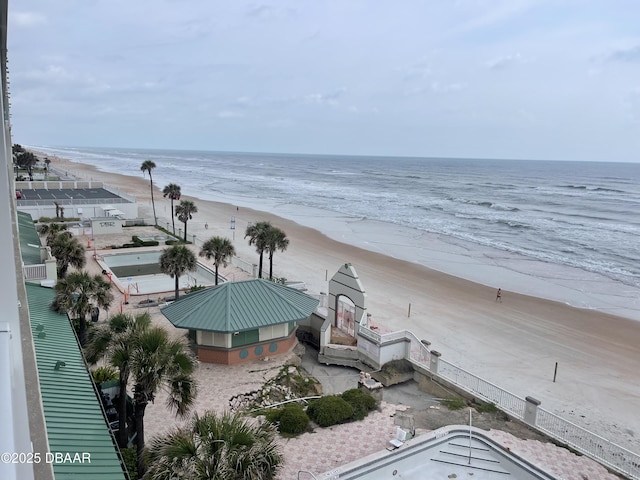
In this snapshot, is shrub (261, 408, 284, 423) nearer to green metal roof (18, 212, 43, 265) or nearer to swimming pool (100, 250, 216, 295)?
green metal roof (18, 212, 43, 265)

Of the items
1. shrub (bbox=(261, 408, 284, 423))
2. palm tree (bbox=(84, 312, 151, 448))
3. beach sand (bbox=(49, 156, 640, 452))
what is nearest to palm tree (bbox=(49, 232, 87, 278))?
palm tree (bbox=(84, 312, 151, 448))

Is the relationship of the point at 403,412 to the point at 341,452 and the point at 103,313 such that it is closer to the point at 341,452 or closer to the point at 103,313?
the point at 341,452

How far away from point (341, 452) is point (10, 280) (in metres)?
10.8

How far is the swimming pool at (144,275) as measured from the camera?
95.1 ft

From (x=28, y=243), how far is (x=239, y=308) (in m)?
14.4

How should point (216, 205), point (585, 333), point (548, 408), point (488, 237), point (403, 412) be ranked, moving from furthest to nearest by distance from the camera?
point (216, 205), point (488, 237), point (585, 333), point (548, 408), point (403, 412)

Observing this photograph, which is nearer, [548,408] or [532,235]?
[548,408]

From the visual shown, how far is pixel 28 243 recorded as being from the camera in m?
26.1

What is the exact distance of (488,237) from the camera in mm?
56344

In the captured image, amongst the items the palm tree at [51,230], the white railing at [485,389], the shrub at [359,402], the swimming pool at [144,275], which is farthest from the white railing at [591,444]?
the palm tree at [51,230]

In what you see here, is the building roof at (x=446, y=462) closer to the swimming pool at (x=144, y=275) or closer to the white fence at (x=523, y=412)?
the white fence at (x=523, y=412)

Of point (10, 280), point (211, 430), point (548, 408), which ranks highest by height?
point (10, 280)

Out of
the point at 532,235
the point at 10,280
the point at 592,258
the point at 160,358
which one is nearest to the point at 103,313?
the point at 160,358

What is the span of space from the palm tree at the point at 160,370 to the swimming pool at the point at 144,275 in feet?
59.2
